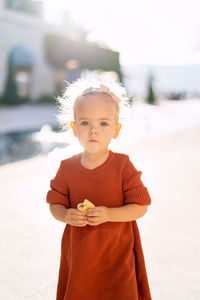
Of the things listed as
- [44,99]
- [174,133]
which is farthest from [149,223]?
[44,99]

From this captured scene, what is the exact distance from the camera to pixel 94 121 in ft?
5.49

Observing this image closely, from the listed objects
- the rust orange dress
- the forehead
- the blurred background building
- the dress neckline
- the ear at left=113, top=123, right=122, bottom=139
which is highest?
the blurred background building

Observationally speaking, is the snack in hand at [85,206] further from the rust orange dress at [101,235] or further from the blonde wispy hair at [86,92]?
the blonde wispy hair at [86,92]

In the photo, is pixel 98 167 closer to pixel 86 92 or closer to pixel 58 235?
pixel 86 92

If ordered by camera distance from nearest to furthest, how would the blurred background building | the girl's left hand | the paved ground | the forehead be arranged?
the girl's left hand < the forehead < the paved ground < the blurred background building

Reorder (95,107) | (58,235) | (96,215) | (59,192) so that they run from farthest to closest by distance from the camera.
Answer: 1. (58,235)
2. (59,192)
3. (95,107)
4. (96,215)

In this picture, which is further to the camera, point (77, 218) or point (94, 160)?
point (94, 160)

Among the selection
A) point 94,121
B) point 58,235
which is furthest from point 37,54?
point 94,121

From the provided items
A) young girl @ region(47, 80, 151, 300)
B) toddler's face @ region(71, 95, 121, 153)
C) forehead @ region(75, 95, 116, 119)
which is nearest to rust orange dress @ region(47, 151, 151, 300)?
young girl @ region(47, 80, 151, 300)

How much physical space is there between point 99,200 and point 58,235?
191 cm

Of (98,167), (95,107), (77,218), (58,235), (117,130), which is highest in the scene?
(95,107)

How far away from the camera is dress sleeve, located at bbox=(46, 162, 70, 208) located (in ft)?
5.77

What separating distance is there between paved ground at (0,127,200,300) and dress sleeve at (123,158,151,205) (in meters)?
1.06

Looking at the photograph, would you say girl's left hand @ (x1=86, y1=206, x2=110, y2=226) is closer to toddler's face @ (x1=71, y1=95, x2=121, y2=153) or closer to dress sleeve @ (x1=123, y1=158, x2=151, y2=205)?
dress sleeve @ (x1=123, y1=158, x2=151, y2=205)
